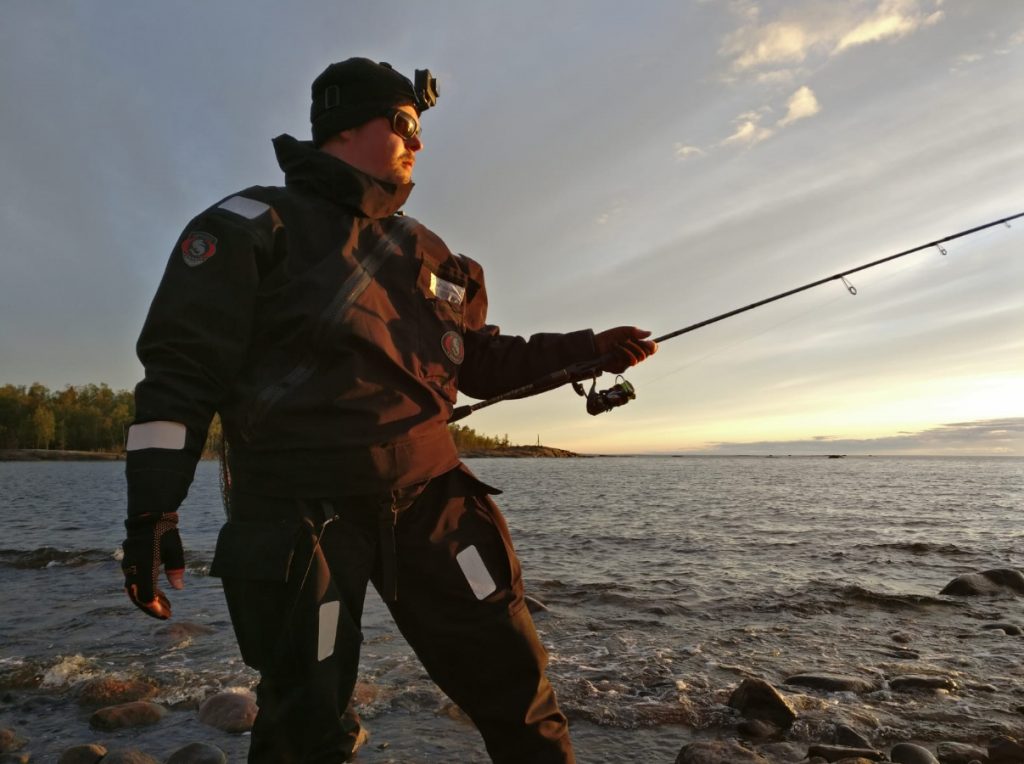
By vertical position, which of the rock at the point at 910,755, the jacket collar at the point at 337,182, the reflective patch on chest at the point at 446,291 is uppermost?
the jacket collar at the point at 337,182

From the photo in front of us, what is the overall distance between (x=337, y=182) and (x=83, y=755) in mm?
4151

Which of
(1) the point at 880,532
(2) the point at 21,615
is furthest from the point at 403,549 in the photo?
(1) the point at 880,532

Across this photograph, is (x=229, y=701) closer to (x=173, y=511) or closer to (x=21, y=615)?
(x=173, y=511)

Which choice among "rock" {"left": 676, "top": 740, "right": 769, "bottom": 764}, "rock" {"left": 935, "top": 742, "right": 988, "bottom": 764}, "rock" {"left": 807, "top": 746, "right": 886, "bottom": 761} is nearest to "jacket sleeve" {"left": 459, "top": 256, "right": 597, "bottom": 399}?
"rock" {"left": 676, "top": 740, "right": 769, "bottom": 764}

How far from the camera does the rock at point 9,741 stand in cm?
457

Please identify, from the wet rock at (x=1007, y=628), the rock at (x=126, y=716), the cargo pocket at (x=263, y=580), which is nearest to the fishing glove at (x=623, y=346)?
the cargo pocket at (x=263, y=580)

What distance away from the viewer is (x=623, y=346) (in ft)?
11.7

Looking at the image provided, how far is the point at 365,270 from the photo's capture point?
259cm

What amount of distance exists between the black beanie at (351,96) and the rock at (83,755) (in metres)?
4.15

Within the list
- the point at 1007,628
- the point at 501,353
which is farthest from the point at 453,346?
the point at 1007,628

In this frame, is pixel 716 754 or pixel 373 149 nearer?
pixel 373 149

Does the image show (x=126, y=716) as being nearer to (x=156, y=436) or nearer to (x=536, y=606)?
(x=156, y=436)

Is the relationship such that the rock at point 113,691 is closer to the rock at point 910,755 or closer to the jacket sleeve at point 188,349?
the jacket sleeve at point 188,349

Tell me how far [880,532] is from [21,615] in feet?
58.2
